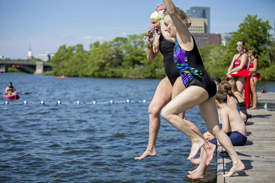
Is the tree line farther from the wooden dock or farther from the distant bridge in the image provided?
the wooden dock

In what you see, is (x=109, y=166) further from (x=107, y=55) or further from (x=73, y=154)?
(x=107, y=55)

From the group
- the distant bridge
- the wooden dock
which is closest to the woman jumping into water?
the wooden dock

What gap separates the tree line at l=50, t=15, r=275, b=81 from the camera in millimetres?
72000

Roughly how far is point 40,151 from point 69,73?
114 m

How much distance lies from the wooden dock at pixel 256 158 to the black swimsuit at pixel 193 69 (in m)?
1.32

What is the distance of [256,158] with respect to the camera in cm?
620

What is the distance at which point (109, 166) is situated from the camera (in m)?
8.02

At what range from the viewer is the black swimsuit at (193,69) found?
15.8 feet

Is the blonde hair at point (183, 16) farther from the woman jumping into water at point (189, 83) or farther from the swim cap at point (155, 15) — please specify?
the swim cap at point (155, 15)

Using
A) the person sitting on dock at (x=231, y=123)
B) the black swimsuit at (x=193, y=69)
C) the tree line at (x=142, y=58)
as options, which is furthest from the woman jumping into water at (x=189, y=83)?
the tree line at (x=142, y=58)

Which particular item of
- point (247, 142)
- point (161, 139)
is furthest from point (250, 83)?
point (247, 142)

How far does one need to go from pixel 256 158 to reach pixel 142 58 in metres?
93.4

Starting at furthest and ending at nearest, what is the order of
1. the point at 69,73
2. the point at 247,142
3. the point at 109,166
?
the point at 69,73 → the point at 109,166 → the point at 247,142

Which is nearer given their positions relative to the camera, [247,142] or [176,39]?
[176,39]
